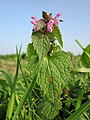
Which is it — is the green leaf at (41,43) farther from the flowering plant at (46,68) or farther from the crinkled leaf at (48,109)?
the crinkled leaf at (48,109)

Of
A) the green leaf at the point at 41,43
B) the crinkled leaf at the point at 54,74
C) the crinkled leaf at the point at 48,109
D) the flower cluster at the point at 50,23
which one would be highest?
A: the flower cluster at the point at 50,23

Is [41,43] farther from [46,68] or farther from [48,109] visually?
[48,109]

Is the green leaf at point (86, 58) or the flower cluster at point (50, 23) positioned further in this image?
the green leaf at point (86, 58)

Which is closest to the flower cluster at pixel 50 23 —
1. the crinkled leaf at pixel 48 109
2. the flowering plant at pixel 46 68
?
the flowering plant at pixel 46 68

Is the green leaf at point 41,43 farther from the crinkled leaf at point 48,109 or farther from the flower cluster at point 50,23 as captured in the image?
the crinkled leaf at point 48,109

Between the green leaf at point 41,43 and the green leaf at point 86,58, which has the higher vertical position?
the green leaf at point 41,43

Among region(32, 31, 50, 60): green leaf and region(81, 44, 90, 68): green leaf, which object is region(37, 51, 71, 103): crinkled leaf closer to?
region(32, 31, 50, 60): green leaf

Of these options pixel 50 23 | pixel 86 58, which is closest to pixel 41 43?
pixel 50 23
